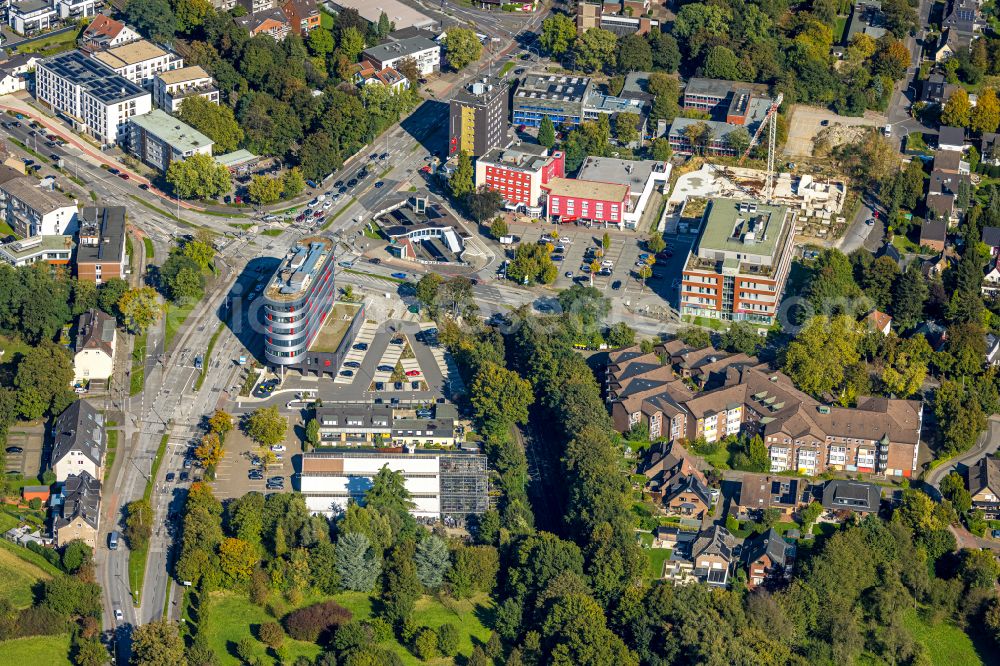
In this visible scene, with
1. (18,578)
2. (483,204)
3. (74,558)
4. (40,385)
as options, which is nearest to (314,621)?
(74,558)

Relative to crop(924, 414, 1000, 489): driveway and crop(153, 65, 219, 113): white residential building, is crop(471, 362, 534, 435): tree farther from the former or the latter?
crop(153, 65, 219, 113): white residential building

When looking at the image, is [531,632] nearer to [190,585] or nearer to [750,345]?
[190,585]

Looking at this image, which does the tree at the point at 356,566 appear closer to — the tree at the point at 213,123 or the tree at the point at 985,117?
the tree at the point at 213,123

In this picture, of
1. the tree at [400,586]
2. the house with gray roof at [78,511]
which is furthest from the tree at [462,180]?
the house with gray roof at [78,511]

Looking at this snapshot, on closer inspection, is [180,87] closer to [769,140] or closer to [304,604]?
[769,140]

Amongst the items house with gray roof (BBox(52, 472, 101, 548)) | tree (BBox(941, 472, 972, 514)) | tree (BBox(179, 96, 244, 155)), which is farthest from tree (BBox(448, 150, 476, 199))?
tree (BBox(941, 472, 972, 514))

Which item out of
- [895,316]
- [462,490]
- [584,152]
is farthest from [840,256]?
[462,490]
